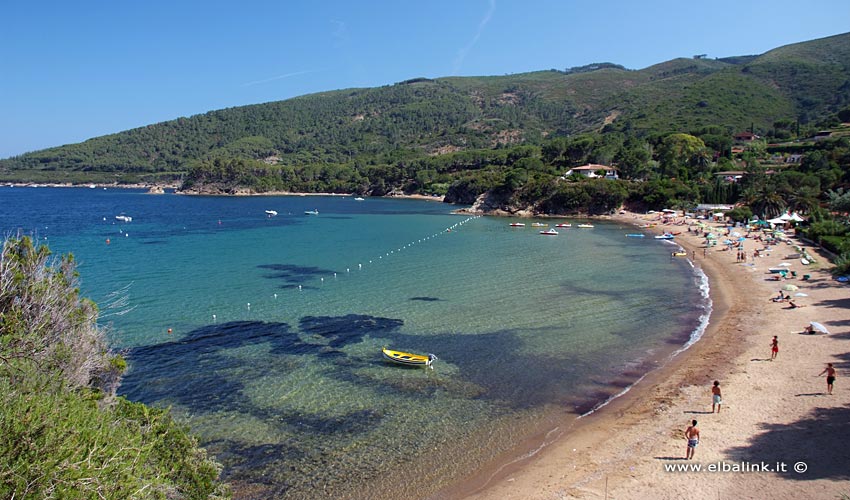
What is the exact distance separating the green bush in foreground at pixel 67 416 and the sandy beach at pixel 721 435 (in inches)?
296

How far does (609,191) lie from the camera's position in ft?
327

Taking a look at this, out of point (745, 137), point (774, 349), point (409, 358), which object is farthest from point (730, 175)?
point (409, 358)

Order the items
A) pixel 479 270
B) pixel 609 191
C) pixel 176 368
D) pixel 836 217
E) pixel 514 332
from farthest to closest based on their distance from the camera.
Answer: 1. pixel 609 191
2. pixel 836 217
3. pixel 479 270
4. pixel 514 332
5. pixel 176 368

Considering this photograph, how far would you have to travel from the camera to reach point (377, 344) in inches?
1050

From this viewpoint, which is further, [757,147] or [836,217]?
[757,147]

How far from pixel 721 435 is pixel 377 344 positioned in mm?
15561

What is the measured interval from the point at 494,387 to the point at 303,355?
30.6 ft

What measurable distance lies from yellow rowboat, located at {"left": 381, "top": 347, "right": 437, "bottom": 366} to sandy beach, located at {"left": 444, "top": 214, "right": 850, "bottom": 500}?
24.7 feet

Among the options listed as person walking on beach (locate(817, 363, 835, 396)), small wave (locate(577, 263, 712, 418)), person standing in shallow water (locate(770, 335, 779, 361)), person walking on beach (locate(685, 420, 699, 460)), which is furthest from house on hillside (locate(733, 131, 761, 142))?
person walking on beach (locate(685, 420, 699, 460))

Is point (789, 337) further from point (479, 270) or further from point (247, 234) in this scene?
point (247, 234)

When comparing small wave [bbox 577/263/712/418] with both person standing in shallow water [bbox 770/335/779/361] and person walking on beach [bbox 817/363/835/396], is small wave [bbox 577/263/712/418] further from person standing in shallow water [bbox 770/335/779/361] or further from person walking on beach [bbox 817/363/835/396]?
person walking on beach [bbox 817/363/835/396]

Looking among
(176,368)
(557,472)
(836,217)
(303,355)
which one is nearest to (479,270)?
(303,355)

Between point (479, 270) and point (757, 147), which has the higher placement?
point (757, 147)

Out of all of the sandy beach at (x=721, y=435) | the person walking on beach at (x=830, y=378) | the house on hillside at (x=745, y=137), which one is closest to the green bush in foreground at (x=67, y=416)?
the sandy beach at (x=721, y=435)
